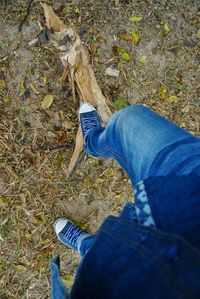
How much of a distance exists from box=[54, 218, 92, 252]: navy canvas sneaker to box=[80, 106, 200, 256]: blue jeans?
73cm

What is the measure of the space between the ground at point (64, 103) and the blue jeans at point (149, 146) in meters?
0.71

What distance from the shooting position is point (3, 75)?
8.34 feet

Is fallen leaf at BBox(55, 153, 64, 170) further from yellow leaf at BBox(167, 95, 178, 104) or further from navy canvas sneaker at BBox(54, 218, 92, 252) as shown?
yellow leaf at BBox(167, 95, 178, 104)

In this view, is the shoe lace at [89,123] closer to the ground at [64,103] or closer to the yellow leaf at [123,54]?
the ground at [64,103]

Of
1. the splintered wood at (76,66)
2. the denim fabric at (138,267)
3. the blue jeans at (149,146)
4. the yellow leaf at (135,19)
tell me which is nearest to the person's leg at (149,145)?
the blue jeans at (149,146)

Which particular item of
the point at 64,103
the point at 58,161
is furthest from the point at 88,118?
the point at 58,161

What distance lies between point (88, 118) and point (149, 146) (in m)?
0.87

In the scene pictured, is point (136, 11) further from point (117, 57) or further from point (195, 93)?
point (195, 93)

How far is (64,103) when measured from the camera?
8.50ft

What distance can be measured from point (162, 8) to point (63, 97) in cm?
81

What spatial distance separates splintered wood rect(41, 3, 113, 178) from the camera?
97.0 inches

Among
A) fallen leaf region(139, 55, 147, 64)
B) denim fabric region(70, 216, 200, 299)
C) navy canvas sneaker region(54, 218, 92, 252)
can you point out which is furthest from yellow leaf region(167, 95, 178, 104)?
Result: denim fabric region(70, 216, 200, 299)

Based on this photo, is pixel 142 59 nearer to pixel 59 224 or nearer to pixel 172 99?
pixel 172 99

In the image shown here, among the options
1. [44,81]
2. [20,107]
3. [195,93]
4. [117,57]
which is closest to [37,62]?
[44,81]
